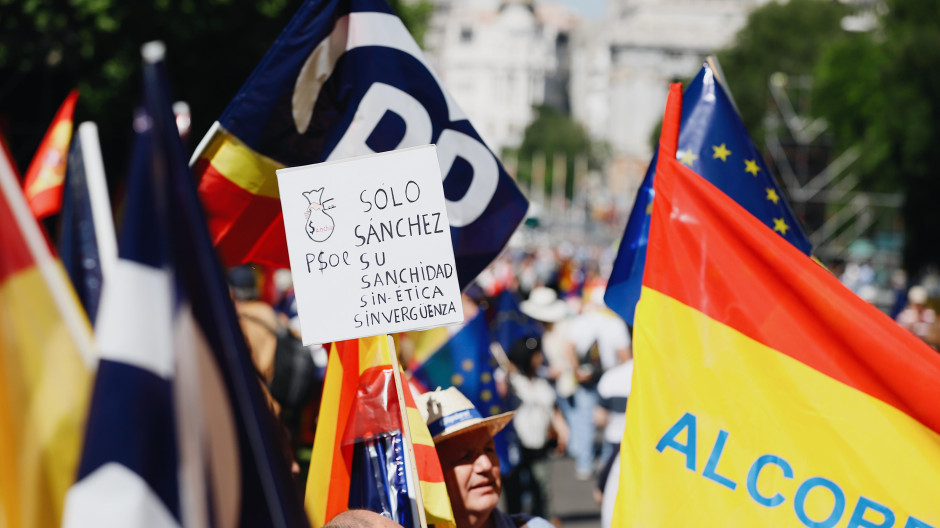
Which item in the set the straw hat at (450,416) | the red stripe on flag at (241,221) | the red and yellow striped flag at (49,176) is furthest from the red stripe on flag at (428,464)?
the red and yellow striped flag at (49,176)

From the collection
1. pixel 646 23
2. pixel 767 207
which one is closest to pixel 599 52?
pixel 646 23

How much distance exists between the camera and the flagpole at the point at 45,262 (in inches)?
88.7

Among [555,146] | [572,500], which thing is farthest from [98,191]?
[555,146]

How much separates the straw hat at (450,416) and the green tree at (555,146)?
11774 centimetres

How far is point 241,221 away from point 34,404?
2.45 m

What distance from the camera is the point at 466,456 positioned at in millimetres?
3914

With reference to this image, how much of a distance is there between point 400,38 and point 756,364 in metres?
1.97

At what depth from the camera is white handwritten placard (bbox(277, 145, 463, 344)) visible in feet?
11.8

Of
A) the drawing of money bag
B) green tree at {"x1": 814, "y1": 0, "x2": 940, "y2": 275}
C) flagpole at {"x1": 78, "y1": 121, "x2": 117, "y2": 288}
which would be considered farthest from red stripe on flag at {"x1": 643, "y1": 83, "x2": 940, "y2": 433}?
green tree at {"x1": 814, "y1": 0, "x2": 940, "y2": 275}

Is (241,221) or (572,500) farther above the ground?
(241,221)

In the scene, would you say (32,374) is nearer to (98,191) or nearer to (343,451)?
(98,191)

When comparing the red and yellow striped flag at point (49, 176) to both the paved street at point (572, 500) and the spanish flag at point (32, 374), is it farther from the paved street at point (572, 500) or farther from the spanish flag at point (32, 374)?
the paved street at point (572, 500)

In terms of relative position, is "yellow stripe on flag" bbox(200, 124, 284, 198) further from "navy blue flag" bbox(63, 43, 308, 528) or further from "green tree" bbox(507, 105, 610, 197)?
"green tree" bbox(507, 105, 610, 197)

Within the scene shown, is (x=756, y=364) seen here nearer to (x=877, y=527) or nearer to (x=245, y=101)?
(x=877, y=527)
